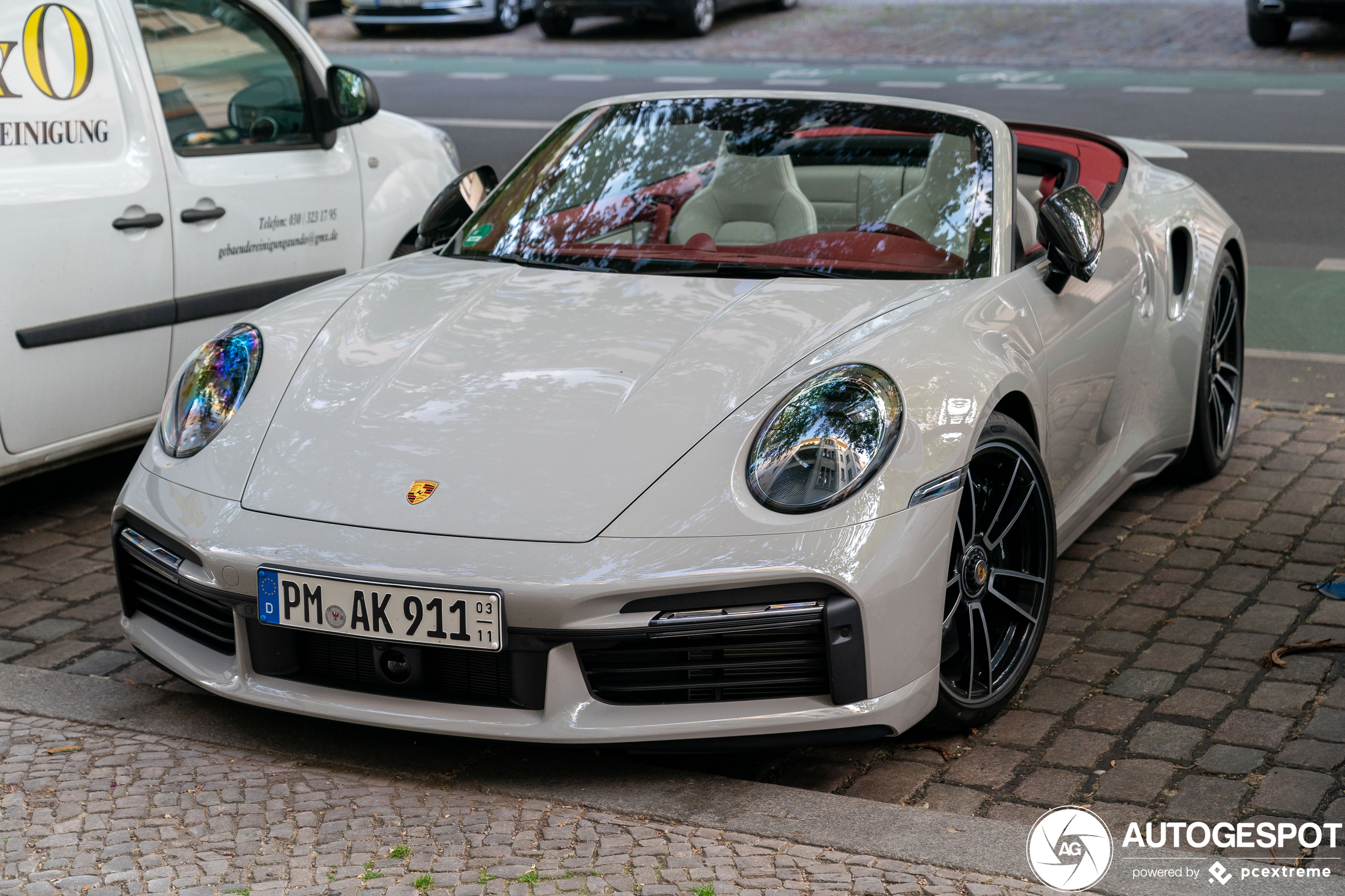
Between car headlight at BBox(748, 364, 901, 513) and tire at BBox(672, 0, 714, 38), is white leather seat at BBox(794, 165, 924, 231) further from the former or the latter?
tire at BBox(672, 0, 714, 38)

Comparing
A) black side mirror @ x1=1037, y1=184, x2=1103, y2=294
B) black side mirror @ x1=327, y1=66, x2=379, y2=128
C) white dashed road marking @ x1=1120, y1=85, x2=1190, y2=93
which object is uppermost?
black side mirror @ x1=327, y1=66, x2=379, y2=128

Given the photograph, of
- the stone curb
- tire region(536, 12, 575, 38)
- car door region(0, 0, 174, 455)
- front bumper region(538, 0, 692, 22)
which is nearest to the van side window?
car door region(0, 0, 174, 455)

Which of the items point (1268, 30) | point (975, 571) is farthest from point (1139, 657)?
point (1268, 30)

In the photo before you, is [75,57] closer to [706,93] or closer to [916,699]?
[706,93]

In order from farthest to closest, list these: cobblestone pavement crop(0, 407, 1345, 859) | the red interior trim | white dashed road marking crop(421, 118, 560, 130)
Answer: white dashed road marking crop(421, 118, 560, 130) → the red interior trim → cobblestone pavement crop(0, 407, 1345, 859)

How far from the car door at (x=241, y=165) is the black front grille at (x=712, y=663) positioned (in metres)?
2.65

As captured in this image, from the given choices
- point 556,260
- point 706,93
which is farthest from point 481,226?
point 706,93

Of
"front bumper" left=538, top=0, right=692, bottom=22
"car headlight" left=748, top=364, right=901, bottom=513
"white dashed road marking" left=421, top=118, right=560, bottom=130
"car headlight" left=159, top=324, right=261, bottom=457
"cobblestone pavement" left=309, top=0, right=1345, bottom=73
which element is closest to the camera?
"car headlight" left=748, top=364, right=901, bottom=513

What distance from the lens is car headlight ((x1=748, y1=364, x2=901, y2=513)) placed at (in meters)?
2.96

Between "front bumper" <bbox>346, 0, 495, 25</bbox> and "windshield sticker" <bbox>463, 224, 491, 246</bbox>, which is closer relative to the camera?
"windshield sticker" <bbox>463, 224, 491, 246</bbox>

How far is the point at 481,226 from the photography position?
426 centimetres

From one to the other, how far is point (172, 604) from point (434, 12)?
17.9 m

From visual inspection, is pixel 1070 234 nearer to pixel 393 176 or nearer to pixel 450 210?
pixel 450 210

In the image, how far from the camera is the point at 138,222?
477 cm
